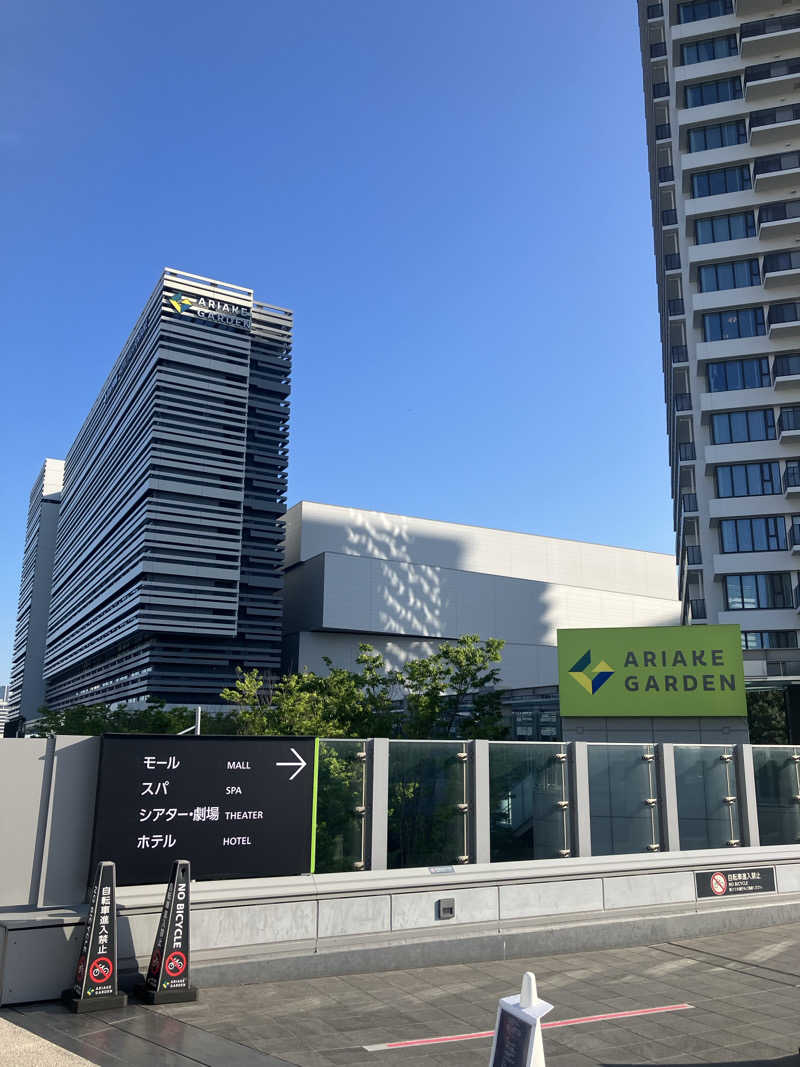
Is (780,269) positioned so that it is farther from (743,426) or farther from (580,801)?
(580,801)

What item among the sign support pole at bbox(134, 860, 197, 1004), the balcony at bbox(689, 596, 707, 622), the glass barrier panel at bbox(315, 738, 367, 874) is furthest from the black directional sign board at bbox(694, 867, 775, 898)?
the balcony at bbox(689, 596, 707, 622)

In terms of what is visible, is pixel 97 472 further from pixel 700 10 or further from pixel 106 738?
pixel 106 738

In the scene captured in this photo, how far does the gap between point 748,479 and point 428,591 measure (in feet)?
156

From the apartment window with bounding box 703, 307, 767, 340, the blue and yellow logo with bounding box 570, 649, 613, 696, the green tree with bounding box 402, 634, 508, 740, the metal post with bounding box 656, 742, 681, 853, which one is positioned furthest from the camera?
the apartment window with bounding box 703, 307, 767, 340

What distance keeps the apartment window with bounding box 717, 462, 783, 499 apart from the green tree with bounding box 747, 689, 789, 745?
22.7 metres

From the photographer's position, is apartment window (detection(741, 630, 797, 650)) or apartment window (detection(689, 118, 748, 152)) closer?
apartment window (detection(741, 630, 797, 650))

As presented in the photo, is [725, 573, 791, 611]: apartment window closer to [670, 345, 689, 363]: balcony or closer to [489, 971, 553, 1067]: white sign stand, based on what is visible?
[670, 345, 689, 363]: balcony

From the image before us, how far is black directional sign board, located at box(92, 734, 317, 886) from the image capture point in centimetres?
980

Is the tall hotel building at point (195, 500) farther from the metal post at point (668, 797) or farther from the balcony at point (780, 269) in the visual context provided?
the metal post at point (668, 797)

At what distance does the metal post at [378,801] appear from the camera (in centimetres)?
1117

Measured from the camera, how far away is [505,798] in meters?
12.3

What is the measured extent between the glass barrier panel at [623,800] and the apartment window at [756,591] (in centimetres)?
4778

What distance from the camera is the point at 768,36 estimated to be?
59.8 meters

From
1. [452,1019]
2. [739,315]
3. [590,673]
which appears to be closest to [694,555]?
[739,315]
